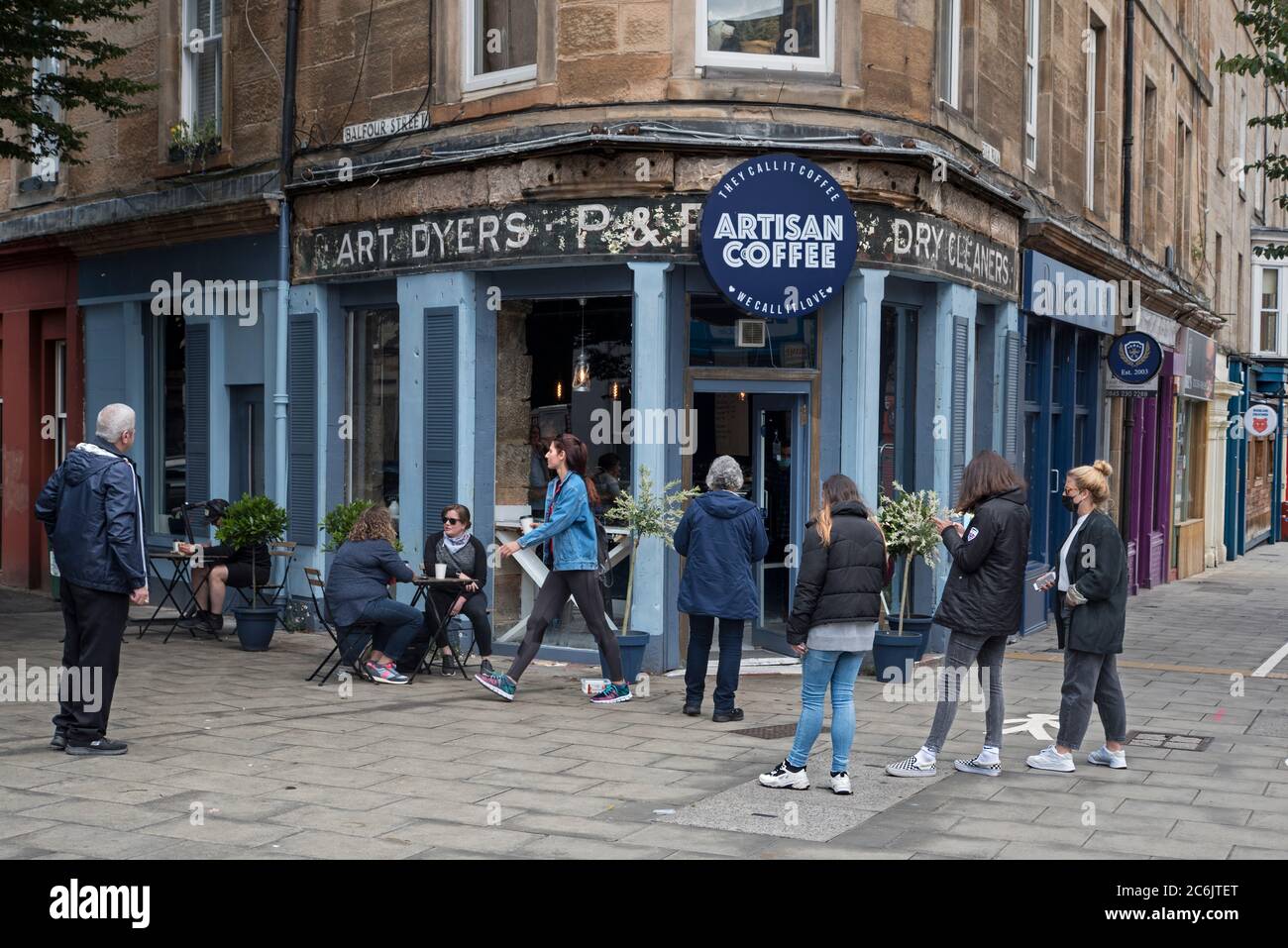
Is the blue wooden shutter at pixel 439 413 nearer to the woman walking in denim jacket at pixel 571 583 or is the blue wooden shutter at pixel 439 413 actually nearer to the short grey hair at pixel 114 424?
the woman walking in denim jacket at pixel 571 583

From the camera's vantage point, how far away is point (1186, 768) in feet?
29.0

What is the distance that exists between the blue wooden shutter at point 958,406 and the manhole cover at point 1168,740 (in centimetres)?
389

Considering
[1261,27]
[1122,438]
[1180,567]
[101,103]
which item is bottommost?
[1180,567]

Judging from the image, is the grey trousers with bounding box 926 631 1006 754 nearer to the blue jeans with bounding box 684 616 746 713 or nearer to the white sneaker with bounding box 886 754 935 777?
the white sneaker with bounding box 886 754 935 777

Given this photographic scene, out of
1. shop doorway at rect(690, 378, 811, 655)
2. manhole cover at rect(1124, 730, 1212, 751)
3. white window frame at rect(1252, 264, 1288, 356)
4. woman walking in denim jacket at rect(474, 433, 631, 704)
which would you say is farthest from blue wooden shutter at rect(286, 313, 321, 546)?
white window frame at rect(1252, 264, 1288, 356)

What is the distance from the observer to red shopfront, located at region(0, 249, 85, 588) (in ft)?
59.5

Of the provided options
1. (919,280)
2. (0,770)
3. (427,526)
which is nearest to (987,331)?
(919,280)

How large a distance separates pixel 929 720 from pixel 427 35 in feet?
23.6

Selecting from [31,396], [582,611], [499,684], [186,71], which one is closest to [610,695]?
[582,611]

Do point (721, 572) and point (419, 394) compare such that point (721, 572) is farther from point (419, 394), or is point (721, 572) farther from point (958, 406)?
point (958, 406)

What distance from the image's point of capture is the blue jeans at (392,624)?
36.5 ft

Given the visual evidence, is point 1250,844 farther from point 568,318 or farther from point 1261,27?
point 1261,27

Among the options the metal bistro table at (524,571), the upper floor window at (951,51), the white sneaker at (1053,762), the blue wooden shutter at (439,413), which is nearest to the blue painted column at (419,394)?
the blue wooden shutter at (439,413)

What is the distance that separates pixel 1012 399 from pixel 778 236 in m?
4.99
